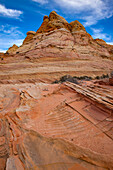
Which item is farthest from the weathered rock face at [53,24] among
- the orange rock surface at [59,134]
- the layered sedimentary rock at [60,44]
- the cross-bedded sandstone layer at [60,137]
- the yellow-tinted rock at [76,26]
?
the cross-bedded sandstone layer at [60,137]

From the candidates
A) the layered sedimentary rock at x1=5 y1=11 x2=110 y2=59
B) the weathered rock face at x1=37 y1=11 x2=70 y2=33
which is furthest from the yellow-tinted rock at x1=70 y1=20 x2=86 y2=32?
the weathered rock face at x1=37 y1=11 x2=70 y2=33

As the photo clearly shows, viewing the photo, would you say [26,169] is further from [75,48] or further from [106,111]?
[75,48]

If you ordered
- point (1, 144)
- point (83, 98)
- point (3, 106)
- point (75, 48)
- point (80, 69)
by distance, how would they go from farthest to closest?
1. point (75, 48)
2. point (80, 69)
3. point (3, 106)
4. point (83, 98)
5. point (1, 144)

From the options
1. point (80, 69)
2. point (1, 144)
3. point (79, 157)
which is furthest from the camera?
point (80, 69)

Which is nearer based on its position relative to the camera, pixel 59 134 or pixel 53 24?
pixel 59 134

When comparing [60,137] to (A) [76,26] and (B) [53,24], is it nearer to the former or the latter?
(B) [53,24]

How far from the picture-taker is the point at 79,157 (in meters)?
1.74

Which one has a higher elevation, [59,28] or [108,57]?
[59,28]

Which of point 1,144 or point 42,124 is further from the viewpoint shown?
point 42,124

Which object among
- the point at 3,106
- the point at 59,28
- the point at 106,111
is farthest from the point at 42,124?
the point at 59,28

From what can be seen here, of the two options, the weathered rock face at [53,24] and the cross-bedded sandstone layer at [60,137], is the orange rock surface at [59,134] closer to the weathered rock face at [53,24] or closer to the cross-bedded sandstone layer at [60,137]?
the cross-bedded sandstone layer at [60,137]

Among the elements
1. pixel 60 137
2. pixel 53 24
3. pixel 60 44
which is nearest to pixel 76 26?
pixel 53 24

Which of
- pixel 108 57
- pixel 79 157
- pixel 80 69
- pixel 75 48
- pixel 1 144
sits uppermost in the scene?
pixel 75 48

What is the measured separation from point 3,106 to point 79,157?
3641mm
